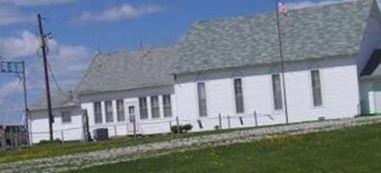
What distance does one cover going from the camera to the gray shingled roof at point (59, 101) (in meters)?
74.7

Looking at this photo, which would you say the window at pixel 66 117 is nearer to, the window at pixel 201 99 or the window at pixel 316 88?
the window at pixel 201 99

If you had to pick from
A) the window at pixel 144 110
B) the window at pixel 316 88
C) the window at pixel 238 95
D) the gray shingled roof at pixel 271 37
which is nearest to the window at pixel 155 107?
the window at pixel 144 110

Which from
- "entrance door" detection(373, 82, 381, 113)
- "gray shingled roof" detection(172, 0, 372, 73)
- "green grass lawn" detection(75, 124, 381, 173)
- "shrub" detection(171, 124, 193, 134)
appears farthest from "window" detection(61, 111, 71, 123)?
"green grass lawn" detection(75, 124, 381, 173)

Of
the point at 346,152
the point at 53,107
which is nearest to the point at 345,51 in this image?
the point at 53,107

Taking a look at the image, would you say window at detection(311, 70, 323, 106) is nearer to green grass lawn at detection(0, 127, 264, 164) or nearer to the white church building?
the white church building

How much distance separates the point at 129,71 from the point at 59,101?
9.48 meters

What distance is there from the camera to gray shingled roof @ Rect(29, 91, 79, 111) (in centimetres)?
7469

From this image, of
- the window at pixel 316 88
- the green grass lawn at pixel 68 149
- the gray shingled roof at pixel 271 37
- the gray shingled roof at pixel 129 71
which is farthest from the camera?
the gray shingled roof at pixel 129 71

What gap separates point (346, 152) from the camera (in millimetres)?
19766

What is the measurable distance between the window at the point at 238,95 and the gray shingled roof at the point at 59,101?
647 inches

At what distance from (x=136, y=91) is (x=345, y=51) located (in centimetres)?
1689

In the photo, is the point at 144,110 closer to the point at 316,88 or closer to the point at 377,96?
the point at 316,88

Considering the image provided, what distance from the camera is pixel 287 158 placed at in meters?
19.4

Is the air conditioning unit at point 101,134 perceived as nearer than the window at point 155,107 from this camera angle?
Yes
